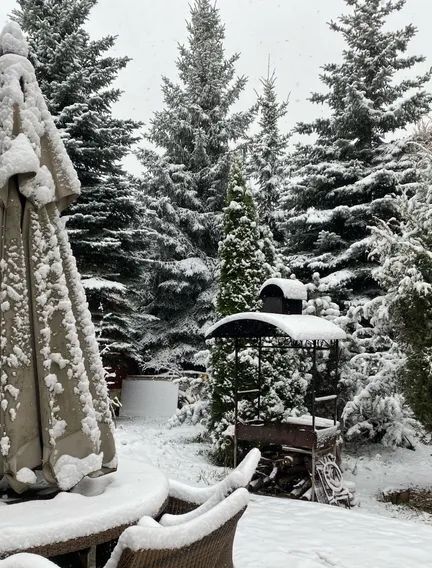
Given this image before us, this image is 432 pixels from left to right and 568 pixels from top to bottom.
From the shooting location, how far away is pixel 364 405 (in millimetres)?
10844

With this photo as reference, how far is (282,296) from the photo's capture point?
8289 mm

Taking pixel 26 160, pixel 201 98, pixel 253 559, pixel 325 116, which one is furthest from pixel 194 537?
pixel 201 98

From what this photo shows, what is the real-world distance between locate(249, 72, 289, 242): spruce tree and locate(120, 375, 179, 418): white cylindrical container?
253 inches

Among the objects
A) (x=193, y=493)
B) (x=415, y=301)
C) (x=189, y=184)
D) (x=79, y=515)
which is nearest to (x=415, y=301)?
(x=415, y=301)

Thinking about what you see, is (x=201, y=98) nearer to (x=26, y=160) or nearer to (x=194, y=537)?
(x=26, y=160)

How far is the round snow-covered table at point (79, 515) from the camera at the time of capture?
2.15m

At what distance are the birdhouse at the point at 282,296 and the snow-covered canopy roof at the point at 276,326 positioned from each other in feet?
1.01

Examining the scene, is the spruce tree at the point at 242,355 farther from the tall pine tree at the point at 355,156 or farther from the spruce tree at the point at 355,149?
the spruce tree at the point at 355,149

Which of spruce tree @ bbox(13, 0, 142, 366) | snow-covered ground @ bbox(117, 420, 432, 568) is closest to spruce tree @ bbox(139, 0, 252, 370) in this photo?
spruce tree @ bbox(13, 0, 142, 366)

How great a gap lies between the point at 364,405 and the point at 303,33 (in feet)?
60.7

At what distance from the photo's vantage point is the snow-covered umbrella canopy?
8.40 ft

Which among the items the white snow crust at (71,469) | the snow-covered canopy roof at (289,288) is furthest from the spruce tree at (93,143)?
the white snow crust at (71,469)

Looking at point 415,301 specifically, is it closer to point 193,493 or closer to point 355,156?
point 193,493

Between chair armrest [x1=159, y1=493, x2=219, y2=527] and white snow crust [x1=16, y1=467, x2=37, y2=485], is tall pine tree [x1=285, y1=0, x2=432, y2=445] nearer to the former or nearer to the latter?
chair armrest [x1=159, y1=493, x2=219, y2=527]
